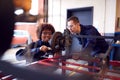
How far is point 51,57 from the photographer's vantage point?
46.7 inches

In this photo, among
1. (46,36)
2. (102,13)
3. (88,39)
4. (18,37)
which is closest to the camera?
(18,37)

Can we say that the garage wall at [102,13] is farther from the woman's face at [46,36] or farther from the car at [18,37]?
the car at [18,37]

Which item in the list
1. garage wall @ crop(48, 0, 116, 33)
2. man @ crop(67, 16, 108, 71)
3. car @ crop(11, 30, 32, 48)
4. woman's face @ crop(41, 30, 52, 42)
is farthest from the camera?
garage wall @ crop(48, 0, 116, 33)

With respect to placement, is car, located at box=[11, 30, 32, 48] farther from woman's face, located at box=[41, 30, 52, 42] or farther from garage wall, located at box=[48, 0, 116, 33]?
garage wall, located at box=[48, 0, 116, 33]

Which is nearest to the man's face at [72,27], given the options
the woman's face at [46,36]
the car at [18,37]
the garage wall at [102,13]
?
the woman's face at [46,36]

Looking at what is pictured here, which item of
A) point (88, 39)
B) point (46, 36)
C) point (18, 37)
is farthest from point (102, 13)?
point (18, 37)

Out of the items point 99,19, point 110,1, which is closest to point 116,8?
point 110,1

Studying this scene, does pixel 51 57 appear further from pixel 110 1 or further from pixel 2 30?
pixel 110 1

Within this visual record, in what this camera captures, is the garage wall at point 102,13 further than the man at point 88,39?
Yes

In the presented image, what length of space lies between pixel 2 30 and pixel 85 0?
3.15 meters

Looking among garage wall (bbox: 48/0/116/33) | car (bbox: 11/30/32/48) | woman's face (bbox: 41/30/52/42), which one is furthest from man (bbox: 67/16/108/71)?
garage wall (bbox: 48/0/116/33)

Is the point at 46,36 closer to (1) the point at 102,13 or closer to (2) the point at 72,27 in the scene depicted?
(2) the point at 72,27

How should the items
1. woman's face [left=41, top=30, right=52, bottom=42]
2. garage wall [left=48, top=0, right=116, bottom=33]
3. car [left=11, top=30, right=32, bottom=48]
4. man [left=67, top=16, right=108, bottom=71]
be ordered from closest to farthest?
car [left=11, top=30, right=32, bottom=48] → woman's face [left=41, top=30, right=52, bottom=42] → man [left=67, top=16, right=108, bottom=71] → garage wall [left=48, top=0, right=116, bottom=33]

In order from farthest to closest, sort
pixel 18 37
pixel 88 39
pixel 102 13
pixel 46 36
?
1. pixel 102 13
2. pixel 88 39
3. pixel 46 36
4. pixel 18 37
